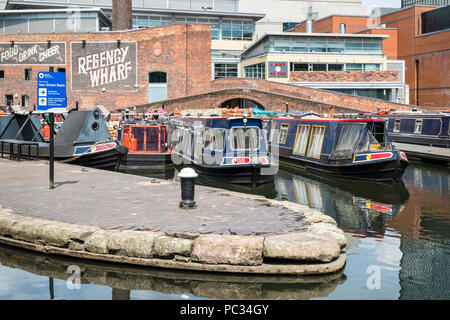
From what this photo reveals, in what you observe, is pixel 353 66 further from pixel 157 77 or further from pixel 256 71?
pixel 157 77

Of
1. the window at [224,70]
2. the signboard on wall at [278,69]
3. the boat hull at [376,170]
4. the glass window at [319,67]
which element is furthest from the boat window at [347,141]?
the window at [224,70]

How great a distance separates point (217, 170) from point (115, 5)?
89.9 ft

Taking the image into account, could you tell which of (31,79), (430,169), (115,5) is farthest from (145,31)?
(430,169)

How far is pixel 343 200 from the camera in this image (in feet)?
45.1

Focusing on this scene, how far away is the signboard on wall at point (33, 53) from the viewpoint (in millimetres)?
35531

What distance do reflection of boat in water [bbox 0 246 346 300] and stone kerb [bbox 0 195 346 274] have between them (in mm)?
90

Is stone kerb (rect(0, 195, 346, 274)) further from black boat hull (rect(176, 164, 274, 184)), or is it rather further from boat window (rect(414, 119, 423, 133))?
boat window (rect(414, 119, 423, 133))

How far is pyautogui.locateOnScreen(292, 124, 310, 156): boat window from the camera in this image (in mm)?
20422

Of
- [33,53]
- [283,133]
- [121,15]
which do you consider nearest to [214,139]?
[283,133]

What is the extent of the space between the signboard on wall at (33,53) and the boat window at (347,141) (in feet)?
78.3

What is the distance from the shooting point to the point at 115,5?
3875 centimetres

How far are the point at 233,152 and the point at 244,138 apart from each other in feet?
2.03

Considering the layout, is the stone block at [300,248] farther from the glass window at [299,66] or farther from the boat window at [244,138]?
the glass window at [299,66]
